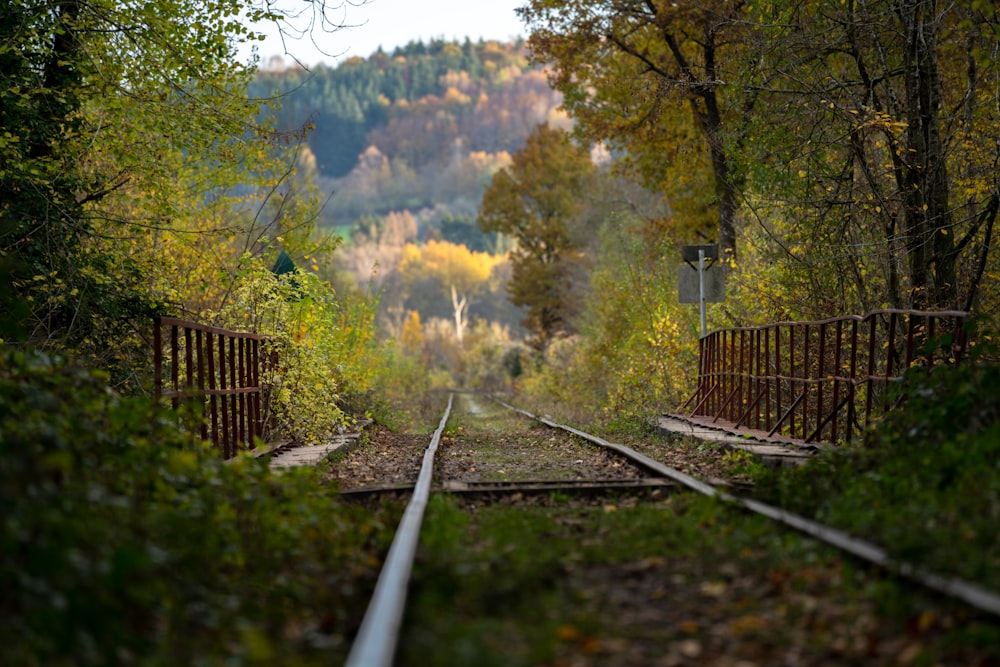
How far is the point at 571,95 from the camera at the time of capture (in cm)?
2455

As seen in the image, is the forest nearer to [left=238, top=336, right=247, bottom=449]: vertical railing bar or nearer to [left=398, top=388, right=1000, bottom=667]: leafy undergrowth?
[left=398, top=388, right=1000, bottom=667]: leafy undergrowth

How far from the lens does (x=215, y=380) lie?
36.6 ft

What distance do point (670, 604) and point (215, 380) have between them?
25.1 feet

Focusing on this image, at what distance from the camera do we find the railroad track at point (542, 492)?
368cm

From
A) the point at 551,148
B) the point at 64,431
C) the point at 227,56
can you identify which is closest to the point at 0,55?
the point at 227,56

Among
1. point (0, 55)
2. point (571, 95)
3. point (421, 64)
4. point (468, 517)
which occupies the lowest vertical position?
point (468, 517)

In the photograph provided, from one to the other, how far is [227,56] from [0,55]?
9.33 feet

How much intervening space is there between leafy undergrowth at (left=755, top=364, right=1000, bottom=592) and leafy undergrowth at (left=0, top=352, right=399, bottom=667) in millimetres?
2696

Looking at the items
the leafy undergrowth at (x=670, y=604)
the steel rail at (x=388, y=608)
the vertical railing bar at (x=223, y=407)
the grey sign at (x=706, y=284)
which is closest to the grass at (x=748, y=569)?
the leafy undergrowth at (x=670, y=604)

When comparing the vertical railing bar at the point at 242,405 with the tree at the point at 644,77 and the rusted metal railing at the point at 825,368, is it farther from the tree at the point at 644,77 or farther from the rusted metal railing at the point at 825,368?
the tree at the point at 644,77

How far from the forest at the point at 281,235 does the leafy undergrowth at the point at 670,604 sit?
0.71 meters

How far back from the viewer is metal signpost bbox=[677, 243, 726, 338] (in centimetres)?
1894

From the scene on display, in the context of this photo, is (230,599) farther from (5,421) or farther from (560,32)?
(560,32)

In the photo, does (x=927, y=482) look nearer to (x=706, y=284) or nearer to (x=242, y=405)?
(x=242, y=405)
